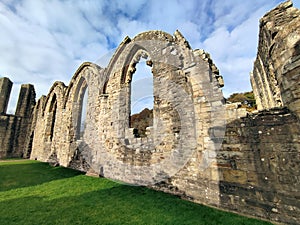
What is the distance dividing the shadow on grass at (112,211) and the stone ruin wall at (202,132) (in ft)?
1.52

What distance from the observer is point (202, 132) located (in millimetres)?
4266

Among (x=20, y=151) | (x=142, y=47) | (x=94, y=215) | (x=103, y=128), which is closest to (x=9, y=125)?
(x=20, y=151)

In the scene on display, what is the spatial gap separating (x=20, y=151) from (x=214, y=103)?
2044 centimetres

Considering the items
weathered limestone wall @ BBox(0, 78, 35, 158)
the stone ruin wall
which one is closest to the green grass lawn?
the stone ruin wall

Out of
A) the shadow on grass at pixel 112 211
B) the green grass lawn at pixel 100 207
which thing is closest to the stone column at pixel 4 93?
the green grass lawn at pixel 100 207

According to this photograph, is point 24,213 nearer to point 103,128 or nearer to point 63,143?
point 103,128

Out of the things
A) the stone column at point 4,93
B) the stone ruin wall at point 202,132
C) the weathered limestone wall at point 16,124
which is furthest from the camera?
the stone column at point 4,93

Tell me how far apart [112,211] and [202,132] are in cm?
290

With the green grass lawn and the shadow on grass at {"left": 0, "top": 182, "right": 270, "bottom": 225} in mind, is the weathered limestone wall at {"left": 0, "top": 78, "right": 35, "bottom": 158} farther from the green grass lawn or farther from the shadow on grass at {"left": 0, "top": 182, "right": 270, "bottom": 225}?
the shadow on grass at {"left": 0, "top": 182, "right": 270, "bottom": 225}

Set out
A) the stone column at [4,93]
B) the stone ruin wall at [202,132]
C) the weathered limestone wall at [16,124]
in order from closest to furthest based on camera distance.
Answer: the stone ruin wall at [202,132]
the weathered limestone wall at [16,124]
the stone column at [4,93]

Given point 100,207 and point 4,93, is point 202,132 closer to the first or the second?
point 100,207

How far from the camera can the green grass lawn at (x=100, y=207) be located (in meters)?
3.09

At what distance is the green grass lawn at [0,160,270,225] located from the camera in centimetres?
309

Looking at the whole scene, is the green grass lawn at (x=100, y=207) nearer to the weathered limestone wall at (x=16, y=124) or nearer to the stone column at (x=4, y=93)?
the weathered limestone wall at (x=16, y=124)
